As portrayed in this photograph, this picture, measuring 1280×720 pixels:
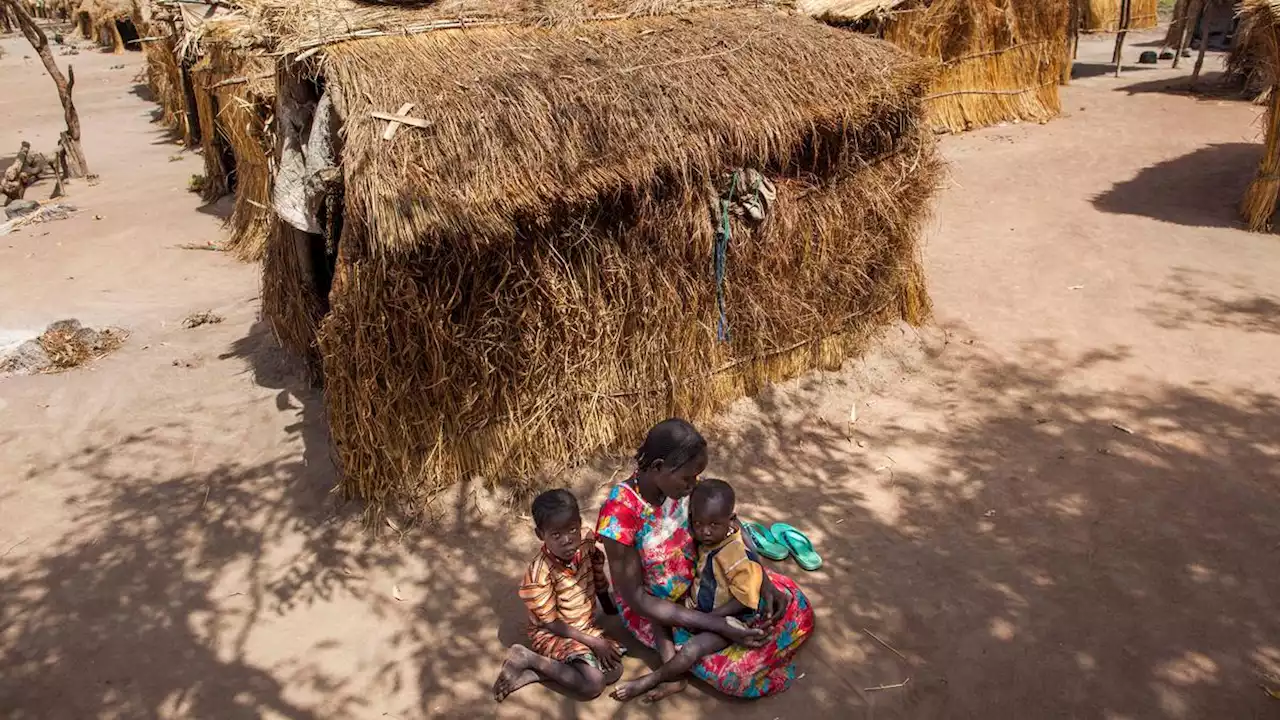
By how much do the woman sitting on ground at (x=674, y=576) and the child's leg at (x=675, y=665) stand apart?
0.8 inches

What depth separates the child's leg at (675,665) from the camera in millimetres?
3314

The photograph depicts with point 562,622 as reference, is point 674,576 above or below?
above

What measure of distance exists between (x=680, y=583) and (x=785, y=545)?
Answer: 3.05 feet

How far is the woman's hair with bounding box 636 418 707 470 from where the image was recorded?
3201mm

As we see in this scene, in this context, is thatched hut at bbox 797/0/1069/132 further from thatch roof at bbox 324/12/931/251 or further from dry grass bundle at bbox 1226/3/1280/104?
thatch roof at bbox 324/12/931/251

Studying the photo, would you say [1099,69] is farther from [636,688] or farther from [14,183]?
[14,183]

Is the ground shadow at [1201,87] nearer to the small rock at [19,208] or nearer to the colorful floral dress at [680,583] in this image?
the colorful floral dress at [680,583]

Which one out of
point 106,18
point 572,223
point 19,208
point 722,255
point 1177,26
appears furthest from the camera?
point 106,18

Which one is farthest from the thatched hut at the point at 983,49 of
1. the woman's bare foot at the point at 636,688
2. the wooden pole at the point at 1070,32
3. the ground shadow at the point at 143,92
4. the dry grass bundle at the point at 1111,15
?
the ground shadow at the point at 143,92

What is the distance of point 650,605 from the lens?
3303mm

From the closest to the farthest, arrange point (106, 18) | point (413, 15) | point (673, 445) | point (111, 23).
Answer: point (673, 445) → point (413, 15) → point (106, 18) → point (111, 23)


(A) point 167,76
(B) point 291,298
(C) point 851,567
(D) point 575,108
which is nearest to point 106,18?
(A) point 167,76

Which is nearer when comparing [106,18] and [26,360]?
[26,360]

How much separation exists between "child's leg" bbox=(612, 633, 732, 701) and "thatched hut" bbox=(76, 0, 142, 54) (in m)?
25.9
